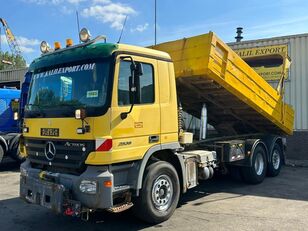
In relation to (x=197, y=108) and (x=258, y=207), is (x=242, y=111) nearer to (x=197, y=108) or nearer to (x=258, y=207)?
(x=197, y=108)

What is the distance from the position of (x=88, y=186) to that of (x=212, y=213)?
101 inches

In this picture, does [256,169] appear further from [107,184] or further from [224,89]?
[107,184]

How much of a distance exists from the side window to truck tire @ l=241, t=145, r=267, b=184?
13.9 ft

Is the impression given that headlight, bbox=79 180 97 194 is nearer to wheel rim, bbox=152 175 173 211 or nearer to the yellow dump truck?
the yellow dump truck

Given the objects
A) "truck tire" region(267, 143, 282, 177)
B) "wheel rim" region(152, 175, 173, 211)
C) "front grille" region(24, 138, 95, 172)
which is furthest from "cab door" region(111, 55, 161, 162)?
"truck tire" region(267, 143, 282, 177)

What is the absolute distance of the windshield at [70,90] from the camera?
5688 mm

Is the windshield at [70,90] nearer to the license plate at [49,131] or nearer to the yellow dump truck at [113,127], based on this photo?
the yellow dump truck at [113,127]

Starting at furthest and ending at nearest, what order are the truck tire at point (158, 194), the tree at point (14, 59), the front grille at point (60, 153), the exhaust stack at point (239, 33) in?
the tree at point (14, 59) → the exhaust stack at point (239, 33) → the truck tire at point (158, 194) → the front grille at point (60, 153)

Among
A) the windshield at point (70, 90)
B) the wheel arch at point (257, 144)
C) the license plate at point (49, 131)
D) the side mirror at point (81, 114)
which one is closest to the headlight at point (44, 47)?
the windshield at point (70, 90)

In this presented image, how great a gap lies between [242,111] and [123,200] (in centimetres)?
464

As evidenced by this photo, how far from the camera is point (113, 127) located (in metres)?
5.67

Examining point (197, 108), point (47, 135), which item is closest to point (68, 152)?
point (47, 135)

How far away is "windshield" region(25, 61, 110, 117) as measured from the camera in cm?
569

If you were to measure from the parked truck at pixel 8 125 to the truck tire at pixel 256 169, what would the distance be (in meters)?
7.37
